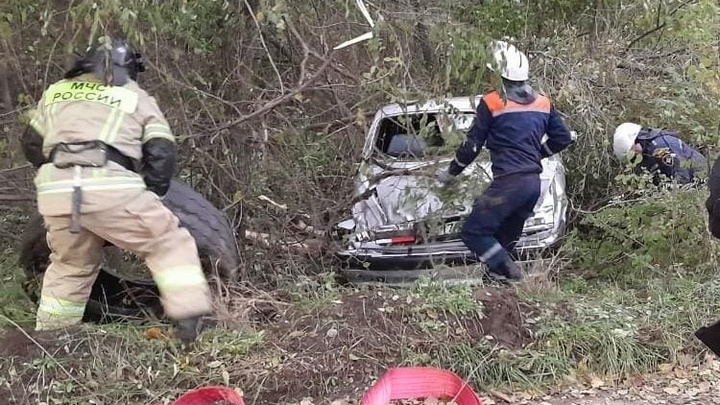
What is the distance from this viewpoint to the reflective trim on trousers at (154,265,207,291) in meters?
3.97

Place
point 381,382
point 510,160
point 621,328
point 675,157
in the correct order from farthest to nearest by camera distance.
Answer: point 675,157
point 510,160
point 621,328
point 381,382

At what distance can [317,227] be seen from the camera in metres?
5.54

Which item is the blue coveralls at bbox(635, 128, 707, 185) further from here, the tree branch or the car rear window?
the tree branch

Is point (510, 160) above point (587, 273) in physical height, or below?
above

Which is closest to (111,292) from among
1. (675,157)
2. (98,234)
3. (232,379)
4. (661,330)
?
(98,234)

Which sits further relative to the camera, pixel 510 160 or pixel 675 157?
pixel 675 157

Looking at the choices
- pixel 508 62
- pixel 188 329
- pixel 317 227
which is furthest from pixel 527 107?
pixel 188 329

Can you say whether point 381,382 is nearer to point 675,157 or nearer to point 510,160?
point 510,160

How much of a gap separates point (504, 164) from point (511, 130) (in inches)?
9.5

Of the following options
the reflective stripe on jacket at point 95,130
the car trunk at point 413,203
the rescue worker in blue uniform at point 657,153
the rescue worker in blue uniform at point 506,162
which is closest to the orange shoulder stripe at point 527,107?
the rescue worker in blue uniform at point 506,162

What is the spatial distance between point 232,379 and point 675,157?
4318 mm

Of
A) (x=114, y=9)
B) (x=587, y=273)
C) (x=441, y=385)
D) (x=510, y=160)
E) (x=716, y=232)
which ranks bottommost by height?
(x=587, y=273)

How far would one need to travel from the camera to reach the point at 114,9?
3.21 m

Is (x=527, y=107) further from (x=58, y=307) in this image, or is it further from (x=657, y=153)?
(x=58, y=307)
